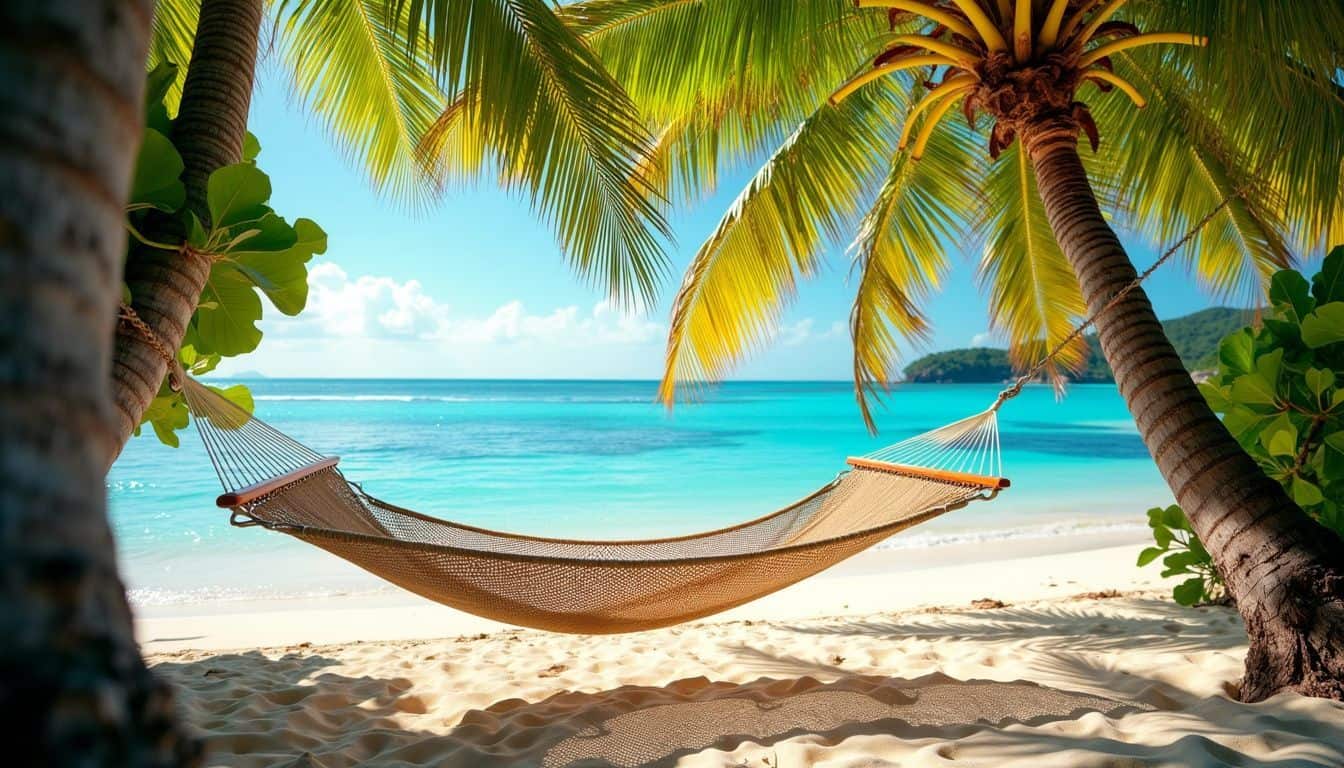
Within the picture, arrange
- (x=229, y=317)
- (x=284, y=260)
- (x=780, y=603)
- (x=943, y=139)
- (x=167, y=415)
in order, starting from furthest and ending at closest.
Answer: (x=780, y=603) < (x=943, y=139) < (x=167, y=415) < (x=229, y=317) < (x=284, y=260)

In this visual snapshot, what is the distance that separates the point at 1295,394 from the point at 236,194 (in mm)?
1932

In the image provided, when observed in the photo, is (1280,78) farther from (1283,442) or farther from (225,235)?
(225,235)

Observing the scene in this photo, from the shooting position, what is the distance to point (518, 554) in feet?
4.99

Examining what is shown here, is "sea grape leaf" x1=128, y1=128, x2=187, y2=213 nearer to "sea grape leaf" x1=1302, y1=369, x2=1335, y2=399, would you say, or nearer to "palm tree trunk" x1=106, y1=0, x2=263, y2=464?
"palm tree trunk" x1=106, y1=0, x2=263, y2=464

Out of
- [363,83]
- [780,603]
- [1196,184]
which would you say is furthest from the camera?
[780,603]

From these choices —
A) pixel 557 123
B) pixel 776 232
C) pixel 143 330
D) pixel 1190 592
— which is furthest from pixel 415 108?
pixel 1190 592

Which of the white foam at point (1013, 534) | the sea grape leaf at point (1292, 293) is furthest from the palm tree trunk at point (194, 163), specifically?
the white foam at point (1013, 534)

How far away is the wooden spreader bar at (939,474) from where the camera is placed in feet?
5.10

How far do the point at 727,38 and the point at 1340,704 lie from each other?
2203 mm

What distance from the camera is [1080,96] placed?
3.19 m

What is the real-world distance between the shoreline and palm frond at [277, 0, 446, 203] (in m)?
1.76

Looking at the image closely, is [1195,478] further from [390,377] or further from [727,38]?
[390,377]

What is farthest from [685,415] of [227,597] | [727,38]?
[727,38]

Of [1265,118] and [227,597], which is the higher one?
[1265,118]
